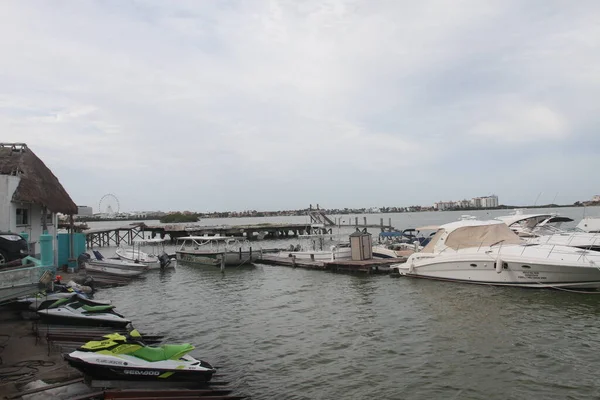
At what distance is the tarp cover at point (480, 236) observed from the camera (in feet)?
70.5

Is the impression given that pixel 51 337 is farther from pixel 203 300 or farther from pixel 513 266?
pixel 513 266

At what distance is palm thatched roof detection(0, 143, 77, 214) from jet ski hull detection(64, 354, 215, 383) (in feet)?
50.5

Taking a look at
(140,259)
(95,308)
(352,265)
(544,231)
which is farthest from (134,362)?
(544,231)

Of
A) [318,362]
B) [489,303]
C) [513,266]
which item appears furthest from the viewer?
[513,266]

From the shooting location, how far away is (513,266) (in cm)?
1947

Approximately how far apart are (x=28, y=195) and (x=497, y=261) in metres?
22.2

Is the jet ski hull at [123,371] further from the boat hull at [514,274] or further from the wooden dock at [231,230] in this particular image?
the wooden dock at [231,230]

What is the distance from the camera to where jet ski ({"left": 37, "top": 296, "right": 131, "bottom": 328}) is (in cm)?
1285

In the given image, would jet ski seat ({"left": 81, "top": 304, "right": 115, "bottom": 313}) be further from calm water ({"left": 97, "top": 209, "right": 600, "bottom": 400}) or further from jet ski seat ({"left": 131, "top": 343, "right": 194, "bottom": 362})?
jet ski seat ({"left": 131, "top": 343, "right": 194, "bottom": 362})

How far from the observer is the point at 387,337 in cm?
1321

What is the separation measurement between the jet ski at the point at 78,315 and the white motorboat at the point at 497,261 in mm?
15590

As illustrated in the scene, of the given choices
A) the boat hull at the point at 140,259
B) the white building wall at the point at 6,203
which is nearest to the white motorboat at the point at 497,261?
the boat hull at the point at 140,259

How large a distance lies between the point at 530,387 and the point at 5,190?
21859 millimetres

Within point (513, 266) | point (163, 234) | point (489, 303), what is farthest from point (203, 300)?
point (163, 234)
